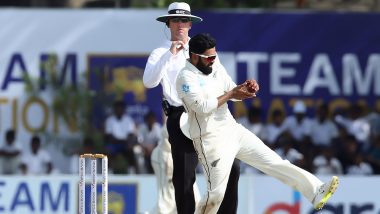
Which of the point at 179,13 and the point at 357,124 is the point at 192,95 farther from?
the point at 357,124

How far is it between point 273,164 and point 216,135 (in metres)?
0.55

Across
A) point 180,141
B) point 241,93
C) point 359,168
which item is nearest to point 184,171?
point 180,141

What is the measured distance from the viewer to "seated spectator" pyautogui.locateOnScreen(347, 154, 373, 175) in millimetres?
17391

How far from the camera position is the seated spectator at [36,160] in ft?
59.5

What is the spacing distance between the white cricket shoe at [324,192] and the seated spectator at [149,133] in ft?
25.0

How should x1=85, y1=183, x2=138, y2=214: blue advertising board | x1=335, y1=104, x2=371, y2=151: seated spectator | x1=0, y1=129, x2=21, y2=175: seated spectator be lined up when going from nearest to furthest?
x1=85, y1=183, x2=138, y2=214: blue advertising board → x1=0, y1=129, x2=21, y2=175: seated spectator → x1=335, y1=104, x2=371, y2=151: seated spectator

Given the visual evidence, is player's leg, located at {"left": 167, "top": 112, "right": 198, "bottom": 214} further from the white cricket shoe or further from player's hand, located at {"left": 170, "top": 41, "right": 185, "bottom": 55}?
the white cricket shoe

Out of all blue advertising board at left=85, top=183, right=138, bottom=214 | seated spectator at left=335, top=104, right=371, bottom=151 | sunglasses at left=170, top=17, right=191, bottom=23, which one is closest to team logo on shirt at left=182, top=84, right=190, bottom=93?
sunglasses at left=170, top=17, right=191, bottom=23

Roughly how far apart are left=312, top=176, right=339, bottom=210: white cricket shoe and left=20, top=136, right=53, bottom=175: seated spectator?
8.34 metres

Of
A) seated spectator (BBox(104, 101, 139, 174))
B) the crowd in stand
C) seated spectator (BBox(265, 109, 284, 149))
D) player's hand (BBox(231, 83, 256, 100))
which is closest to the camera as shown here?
player's hand (BBox(231, 83, 256, 100))

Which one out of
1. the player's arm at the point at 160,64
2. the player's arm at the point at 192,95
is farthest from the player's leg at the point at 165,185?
the player's arm at the point at 192,95

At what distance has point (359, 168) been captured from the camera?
17500 millimetres

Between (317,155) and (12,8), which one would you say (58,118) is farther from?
(317,155)

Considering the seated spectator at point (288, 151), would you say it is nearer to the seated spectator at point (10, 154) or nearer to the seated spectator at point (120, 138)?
the seated spectator at point (120, 138)
